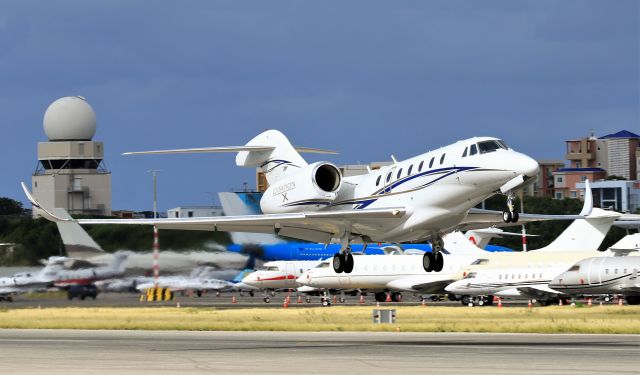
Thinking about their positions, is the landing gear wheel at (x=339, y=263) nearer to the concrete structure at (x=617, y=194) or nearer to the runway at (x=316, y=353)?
the runway at (x=316, y=353)

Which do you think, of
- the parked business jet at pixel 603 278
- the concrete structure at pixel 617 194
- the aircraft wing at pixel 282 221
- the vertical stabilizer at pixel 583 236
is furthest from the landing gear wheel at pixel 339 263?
the concrete structure at pixel 617 194

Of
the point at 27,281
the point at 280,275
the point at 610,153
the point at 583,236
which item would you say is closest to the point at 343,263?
the point at 27,281

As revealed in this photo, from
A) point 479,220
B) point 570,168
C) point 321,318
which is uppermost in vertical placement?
point 570,168

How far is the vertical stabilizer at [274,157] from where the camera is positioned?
42625 mm

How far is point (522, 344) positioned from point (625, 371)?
890cm

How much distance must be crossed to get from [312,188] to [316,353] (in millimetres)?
8369

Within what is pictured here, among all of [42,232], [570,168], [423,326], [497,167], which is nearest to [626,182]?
[570,168]

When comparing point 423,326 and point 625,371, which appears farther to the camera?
point 423,326

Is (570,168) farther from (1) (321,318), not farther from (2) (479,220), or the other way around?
(2) (479,220)

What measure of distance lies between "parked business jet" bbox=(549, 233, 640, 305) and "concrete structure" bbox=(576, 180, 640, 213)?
10443cm

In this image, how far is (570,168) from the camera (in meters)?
184

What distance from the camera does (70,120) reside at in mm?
132125

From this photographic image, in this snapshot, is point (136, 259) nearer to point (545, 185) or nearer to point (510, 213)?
point (510, 213)

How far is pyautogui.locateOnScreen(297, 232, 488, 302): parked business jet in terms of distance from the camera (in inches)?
2781
